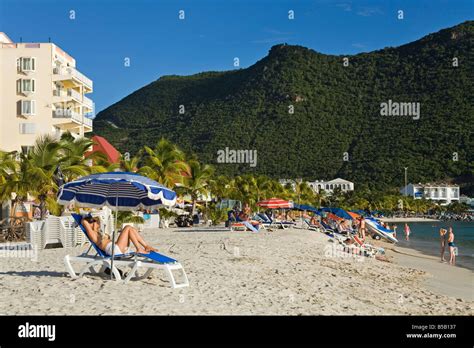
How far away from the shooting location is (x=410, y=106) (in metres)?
125

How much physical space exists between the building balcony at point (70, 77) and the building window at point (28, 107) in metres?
2.63

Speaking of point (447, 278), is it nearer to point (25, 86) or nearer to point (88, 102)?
point (25, 86)

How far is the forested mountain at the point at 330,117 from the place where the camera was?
4855 inches

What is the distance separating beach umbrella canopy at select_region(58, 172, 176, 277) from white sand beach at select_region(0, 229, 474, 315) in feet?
4.03

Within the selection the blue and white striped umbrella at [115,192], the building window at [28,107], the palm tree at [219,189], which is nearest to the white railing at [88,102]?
the building window at [28,107]

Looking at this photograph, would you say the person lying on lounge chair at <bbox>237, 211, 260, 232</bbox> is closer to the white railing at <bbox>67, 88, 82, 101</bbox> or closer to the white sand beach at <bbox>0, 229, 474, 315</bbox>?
the white sand beach at <bbox>0, 229, 474, 315</bbox>

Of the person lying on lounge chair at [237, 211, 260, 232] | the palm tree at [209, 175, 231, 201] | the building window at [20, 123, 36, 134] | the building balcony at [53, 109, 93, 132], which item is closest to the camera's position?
the person lying on lounge chair at [237, 211, 260, 232]

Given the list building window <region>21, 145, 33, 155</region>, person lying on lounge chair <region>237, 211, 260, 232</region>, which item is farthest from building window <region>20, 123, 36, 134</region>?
person lying on lounge chair <region>237, 211, 260, 232</region>

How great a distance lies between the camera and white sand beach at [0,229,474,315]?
7.43 metres

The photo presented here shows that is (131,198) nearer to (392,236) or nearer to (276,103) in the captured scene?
(392,236)

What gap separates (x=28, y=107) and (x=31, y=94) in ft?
3.45

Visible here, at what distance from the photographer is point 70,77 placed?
4162 centimetres

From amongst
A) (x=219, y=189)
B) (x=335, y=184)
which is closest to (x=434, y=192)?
(x=335, y=184)
